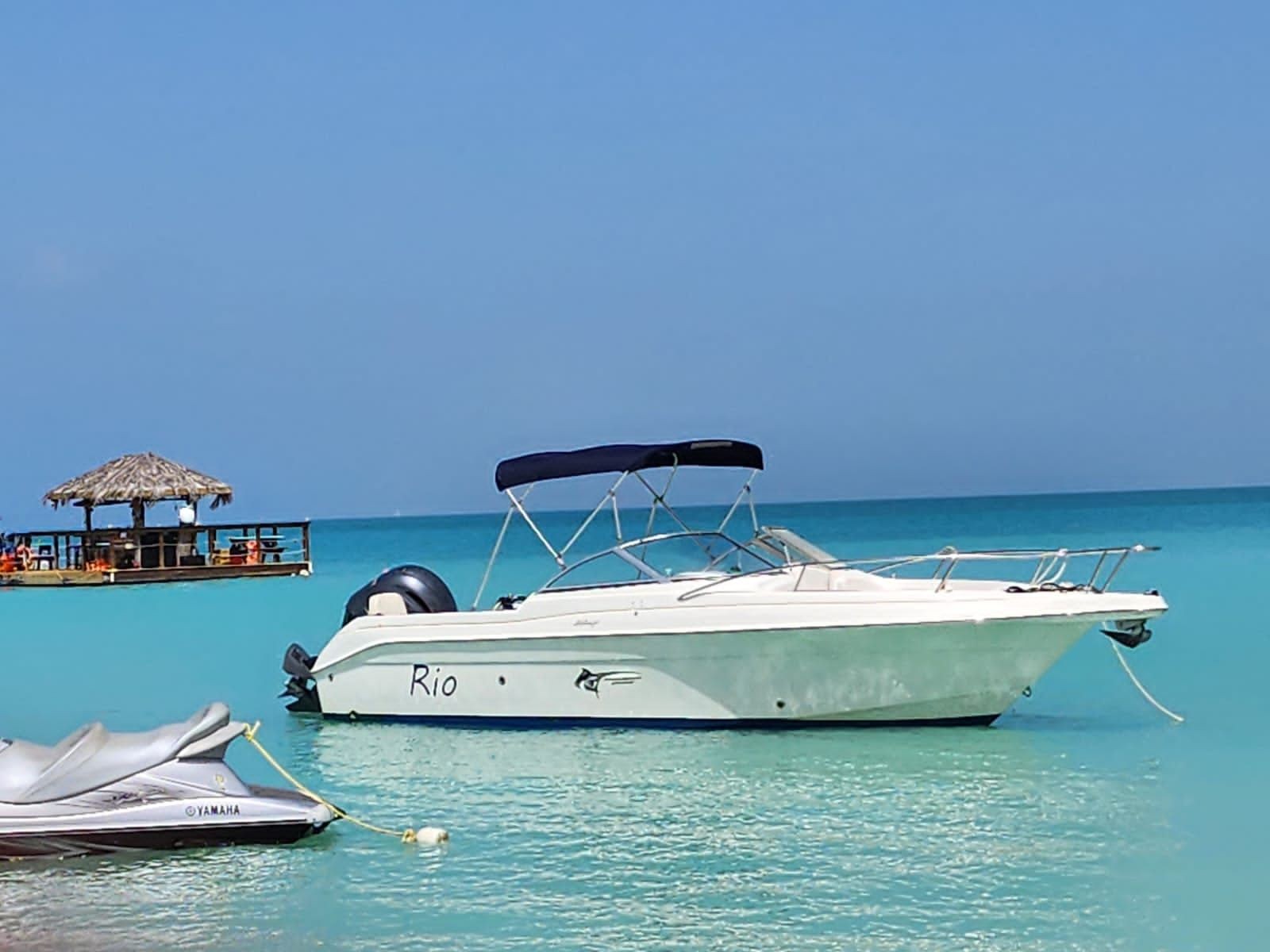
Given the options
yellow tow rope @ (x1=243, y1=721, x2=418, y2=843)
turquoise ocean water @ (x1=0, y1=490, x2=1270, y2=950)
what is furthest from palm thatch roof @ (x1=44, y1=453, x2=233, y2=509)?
yellow tow rope @ (x1=243, y1=721, x2=418, y2=843)

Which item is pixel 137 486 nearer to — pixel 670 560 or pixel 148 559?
pixel 148 559

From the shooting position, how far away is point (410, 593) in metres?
14.5

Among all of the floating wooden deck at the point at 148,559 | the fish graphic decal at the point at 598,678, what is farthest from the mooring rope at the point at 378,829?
the floating wooden deck at the point at 148,559

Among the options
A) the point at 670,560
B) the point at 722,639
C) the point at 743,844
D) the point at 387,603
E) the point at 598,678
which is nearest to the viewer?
the point at 743,844

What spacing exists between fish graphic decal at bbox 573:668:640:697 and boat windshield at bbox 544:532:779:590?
0.82 metres

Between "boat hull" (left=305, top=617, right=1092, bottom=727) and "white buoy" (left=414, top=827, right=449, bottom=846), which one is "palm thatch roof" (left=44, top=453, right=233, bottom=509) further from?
"white buoy" (left=414, top=827, right=449, bottom=846)

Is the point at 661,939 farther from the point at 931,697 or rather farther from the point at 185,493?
the point at 185,493

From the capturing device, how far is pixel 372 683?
14203 millimetres

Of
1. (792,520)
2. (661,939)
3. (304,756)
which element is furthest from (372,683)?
(792,520)

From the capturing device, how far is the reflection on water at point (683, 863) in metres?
7.76

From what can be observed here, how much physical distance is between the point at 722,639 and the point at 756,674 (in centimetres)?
41

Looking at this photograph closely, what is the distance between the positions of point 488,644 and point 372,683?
1371 millimetres

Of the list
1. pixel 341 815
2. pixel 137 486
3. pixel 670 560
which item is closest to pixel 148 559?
pixel 137 486

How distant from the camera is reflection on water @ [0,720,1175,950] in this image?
7762 millimetres
